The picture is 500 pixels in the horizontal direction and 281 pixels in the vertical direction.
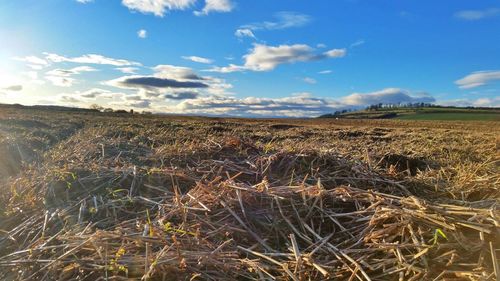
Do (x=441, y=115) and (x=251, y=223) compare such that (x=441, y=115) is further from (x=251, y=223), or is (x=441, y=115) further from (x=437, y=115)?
(x=251, y=223)

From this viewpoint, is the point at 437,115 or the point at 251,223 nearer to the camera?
the point at 251,223

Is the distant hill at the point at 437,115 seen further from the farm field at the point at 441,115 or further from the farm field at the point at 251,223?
the farm field at the point at 251,223

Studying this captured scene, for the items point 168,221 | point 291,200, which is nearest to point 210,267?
point 168,221

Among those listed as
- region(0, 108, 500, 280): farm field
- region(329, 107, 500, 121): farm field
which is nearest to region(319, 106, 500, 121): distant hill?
region(329, 107, 500, 121): farm field

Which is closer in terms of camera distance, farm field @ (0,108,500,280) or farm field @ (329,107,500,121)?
farm field @ (0,108,500,280)

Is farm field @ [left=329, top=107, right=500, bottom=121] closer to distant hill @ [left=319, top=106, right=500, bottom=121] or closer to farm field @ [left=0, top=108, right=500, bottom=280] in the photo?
distant hill @ [left=319, top=106, right=500, bottom=121]

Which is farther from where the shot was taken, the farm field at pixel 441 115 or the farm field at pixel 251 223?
the farm field at pixel 441 115

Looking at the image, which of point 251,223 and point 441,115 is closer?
point 251,223

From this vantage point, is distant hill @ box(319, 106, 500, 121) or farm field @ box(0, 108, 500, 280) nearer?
farm field @ box(0, 108, 500, 280)

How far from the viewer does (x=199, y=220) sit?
294cm

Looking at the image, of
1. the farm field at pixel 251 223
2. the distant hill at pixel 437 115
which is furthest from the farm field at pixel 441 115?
the farm field at pixel 251 223

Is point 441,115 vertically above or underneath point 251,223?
underneath

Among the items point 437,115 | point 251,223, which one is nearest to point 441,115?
point 437,115

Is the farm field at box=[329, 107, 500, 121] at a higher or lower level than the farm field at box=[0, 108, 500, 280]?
lower
